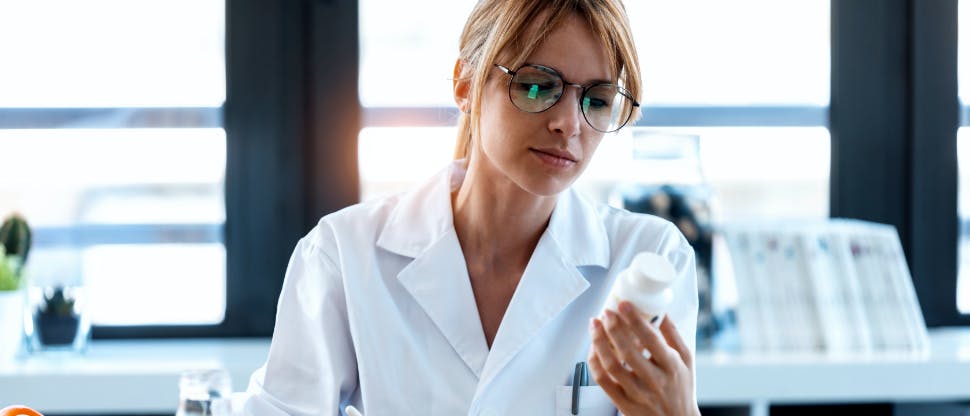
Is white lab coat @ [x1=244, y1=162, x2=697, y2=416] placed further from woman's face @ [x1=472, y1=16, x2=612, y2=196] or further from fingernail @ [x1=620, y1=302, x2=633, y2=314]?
fingernail @ [x1=620, y1=302, x2=633, y2=314]

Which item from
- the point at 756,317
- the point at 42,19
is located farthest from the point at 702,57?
the point at 42,19

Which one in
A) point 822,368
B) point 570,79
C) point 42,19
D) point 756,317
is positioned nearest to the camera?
point 570,79

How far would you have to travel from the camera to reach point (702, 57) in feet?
8.00

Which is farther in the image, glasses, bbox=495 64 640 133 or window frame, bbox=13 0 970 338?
window frame, bbox=13 0 970 338

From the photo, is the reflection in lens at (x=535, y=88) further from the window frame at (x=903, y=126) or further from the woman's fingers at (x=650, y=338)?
the window frame at (x=903, y=126)

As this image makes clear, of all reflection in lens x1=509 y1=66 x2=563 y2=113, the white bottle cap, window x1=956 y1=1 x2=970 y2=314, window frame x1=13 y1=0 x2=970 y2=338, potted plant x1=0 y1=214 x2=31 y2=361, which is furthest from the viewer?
window x1=956 y1=1 x2=970 y2=314

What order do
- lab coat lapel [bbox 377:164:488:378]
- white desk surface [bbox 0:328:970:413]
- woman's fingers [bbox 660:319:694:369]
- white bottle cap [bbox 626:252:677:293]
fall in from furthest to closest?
white desk surface [bbox 0:328:970:413] < lab coat lapel [bbox 377:164:488:378] < woman's fingers [bbox 660:319:694:369] < white bottle cap [bbox 626:252:677:293]

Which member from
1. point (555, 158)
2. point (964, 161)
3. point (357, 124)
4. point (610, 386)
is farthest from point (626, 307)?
point (964, 161)

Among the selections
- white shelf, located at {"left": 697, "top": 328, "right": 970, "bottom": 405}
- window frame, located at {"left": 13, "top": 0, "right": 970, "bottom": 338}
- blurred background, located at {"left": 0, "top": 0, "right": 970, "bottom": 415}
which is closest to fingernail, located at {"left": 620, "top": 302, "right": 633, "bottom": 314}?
white shelf, located at {"left": 697, "top": 328, "right": 970, "bottom": 405}

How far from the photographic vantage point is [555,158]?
4.58 ft

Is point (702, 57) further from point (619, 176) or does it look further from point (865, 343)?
point (865, 343)

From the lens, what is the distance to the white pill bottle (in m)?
1.03

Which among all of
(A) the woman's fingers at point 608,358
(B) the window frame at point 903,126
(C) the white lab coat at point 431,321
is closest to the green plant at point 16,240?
(C) the white lab coat at point 431,321

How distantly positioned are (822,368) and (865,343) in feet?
0.69
